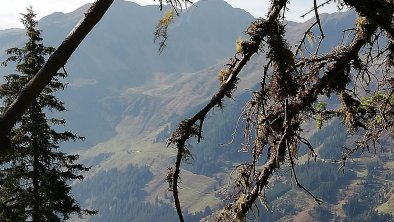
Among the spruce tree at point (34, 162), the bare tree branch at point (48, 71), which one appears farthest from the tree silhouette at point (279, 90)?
the spruce tree at point (34, 162)

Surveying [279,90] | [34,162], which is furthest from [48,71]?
[34,162]

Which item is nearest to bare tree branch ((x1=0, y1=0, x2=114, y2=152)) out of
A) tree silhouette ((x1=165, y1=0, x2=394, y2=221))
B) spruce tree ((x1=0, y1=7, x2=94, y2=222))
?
tree silhouette ((x1=165, y1=0, x2=394, y2=221))

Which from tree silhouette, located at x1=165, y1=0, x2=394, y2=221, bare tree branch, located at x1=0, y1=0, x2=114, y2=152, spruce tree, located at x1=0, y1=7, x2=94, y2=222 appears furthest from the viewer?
spruce tree, located at x1=0, y1=7, x2=94, y2=222

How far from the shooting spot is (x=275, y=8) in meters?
3.30

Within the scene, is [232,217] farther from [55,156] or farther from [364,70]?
[55,156]

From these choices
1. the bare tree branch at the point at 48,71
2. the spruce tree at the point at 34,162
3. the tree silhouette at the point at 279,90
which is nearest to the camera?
the bare tree branch at the point at 48,71

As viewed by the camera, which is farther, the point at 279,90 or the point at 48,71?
the point at 279,90

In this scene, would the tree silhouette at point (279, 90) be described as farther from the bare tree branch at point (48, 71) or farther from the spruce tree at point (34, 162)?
the spruce tree at point (34, 162)

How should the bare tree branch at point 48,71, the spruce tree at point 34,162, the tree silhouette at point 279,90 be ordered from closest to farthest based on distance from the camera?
the bare tree branch at point 48,71
the tree silhouette at point 279,90
the spruce tree at point 34,162

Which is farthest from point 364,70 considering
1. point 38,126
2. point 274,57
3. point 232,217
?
point 38,126

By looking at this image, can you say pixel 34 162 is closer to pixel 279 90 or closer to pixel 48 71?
pixel 279 90

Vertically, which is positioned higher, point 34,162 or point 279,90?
point 34,162

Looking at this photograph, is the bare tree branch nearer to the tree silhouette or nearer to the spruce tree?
the tree silhouette

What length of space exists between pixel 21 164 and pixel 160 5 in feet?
56.7
